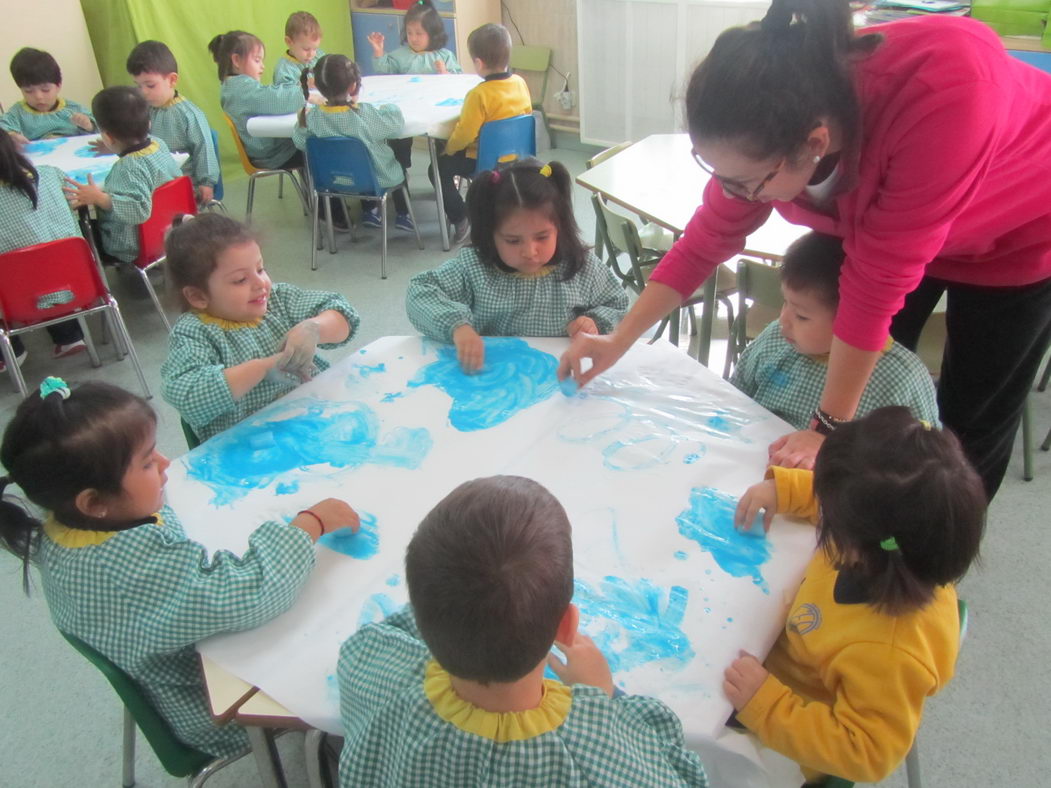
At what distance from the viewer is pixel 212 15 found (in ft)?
17.6

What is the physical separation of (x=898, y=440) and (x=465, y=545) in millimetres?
579

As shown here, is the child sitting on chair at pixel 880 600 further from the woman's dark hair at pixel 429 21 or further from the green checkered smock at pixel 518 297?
the woman's dark hair at pixel 429 21

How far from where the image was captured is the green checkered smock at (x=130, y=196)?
318 cm

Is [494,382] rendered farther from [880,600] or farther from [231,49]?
[231,49]

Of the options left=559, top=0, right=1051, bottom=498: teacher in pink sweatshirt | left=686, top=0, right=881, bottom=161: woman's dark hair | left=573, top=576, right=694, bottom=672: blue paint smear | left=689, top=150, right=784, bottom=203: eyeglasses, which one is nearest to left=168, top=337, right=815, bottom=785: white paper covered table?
left=573, top=576, right=694, bottom=672: blue paint smear

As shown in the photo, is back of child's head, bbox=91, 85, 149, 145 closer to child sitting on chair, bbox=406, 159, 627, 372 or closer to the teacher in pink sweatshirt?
child sitting on chair, bbox=406, 159, 627, 372

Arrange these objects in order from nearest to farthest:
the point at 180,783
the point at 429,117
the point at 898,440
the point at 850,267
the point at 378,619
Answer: the point at 898,440 → the point at 378,619 → the point at 850,267 → the point at 180,783 → the point at 429,117

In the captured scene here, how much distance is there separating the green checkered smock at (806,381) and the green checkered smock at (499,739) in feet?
2.52

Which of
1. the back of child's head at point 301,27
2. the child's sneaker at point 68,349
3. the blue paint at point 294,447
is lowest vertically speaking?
the child's sneaker at point 68,349

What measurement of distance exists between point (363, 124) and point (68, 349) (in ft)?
5.61

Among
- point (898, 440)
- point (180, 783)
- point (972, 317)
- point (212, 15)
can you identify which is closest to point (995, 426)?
point (972, 317)

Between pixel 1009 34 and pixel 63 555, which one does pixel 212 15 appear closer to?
pixel 1009 34

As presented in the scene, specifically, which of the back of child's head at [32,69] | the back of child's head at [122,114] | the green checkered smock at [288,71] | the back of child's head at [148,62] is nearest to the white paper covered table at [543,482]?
the back of child's head at [122,114]

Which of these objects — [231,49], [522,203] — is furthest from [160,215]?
[522,203]
